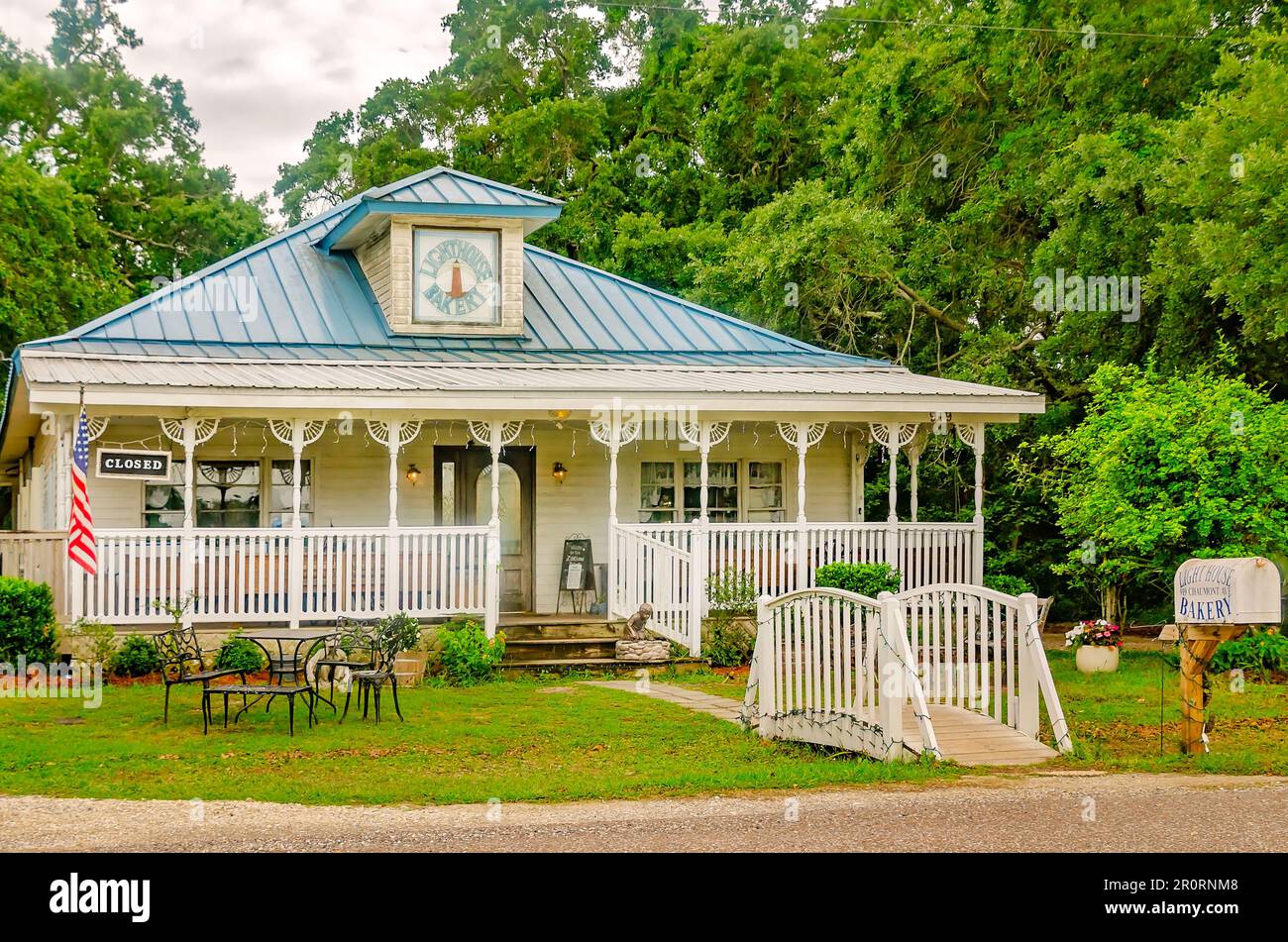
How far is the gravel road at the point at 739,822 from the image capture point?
7566 mm

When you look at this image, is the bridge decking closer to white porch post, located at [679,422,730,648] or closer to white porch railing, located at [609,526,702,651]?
white porch post, located at [679,422,730,648]

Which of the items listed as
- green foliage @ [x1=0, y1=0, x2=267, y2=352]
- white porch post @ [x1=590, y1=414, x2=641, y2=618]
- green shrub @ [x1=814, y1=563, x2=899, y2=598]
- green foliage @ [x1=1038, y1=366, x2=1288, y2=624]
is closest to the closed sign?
white porch post @ [x1=590, y1=414, x2=641, y2=618]

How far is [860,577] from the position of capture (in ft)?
56.3

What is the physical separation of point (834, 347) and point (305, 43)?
20552 mm

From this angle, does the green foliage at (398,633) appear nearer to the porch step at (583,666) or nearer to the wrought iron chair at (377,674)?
the wrought iron chair at (377,674)

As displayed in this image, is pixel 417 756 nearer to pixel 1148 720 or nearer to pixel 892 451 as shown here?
pixel 1148 720

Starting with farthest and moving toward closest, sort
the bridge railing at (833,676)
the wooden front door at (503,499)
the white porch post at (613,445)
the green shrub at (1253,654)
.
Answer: the wooden front door at (503,499) → the white porch post at (613,445) → the green shrub at (1253,654) → the bridge railing at (833,676)

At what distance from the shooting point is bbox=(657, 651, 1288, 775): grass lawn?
10422 millimetres

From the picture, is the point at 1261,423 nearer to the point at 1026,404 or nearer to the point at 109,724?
the point at 1026,404

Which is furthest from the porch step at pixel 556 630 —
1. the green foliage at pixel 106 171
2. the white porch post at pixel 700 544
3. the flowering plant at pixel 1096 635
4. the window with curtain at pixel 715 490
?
the green foliage at pixel 106 171

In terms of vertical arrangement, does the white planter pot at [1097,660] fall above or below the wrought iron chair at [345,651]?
below

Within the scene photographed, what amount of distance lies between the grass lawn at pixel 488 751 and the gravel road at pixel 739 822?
Answer: 0.46m

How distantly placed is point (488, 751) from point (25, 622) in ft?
21.2

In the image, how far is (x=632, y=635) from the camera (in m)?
16.9
